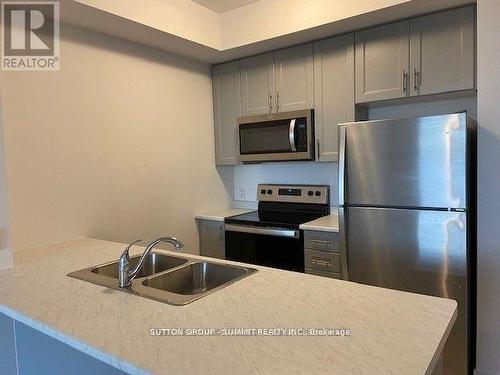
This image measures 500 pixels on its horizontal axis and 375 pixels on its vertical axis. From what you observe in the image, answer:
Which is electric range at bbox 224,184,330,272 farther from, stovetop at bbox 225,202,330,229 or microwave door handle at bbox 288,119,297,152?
microwave door handle at bbox 288,119,297,152

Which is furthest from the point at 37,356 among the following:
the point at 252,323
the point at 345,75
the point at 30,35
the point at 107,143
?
the point at 345,75

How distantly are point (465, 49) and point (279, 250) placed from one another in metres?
1.78

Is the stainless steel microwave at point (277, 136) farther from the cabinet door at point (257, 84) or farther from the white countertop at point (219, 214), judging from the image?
the white countertop at point (219, 214)

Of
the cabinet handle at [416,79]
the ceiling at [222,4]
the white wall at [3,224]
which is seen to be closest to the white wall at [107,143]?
the white wall at [3,224]

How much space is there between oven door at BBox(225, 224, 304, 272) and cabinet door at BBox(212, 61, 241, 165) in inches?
28.0

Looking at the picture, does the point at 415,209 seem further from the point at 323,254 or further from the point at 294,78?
the point at 294,78

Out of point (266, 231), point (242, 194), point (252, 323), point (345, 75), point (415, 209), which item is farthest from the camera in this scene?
point (242, 194)

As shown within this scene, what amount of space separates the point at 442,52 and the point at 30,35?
250 centimetres

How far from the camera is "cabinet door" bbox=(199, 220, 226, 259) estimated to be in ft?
10.2

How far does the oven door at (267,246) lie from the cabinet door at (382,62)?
1122mm

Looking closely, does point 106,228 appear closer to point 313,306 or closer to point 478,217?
point 313,306

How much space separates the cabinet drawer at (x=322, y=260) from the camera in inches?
96.2

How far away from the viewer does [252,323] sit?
41.8 inches

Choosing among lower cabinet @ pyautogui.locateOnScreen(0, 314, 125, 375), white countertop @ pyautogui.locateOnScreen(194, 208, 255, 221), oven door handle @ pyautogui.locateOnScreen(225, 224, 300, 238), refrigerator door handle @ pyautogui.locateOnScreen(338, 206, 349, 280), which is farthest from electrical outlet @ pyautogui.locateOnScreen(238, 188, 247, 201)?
lower cabinet @ pyautogui.locateOnScreen(0, 314, 125, 375)
